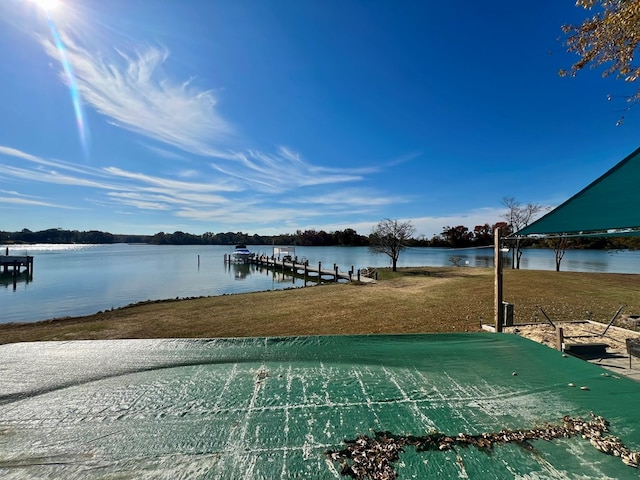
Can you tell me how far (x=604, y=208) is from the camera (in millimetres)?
4453

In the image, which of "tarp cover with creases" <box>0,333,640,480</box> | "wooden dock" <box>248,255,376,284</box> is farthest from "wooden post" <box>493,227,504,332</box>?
"wooden dock" <box>248,255,376,284</box>

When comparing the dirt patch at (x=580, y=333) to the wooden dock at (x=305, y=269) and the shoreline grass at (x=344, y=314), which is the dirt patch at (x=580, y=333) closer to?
the shoreline grass at (x=344, y=314)

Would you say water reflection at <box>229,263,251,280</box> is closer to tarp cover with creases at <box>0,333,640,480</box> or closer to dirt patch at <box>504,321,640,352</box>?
dirt patch at <box>504,321,640,352</box>

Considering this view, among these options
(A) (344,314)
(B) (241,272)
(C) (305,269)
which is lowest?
(B) (241,272)

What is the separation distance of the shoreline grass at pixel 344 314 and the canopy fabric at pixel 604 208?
2774 mm

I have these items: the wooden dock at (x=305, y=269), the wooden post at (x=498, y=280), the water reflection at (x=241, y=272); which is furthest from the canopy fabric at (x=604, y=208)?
the water reflection at (x=241, y=272)

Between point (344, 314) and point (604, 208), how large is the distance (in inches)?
260

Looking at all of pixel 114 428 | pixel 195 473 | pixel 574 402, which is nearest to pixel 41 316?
pixel 114 428

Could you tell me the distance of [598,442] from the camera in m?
2.05

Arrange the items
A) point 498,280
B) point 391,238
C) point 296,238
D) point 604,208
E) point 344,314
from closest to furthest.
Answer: point 604,208, point 498,280, point 344,314, point 391,238, point 296,238

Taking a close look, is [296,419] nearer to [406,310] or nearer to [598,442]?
[598,442]

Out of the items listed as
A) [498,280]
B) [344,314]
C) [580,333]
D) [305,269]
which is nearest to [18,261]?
[305,269]

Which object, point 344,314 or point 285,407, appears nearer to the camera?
point 285,407

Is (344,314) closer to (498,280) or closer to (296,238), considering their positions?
(498,280)
